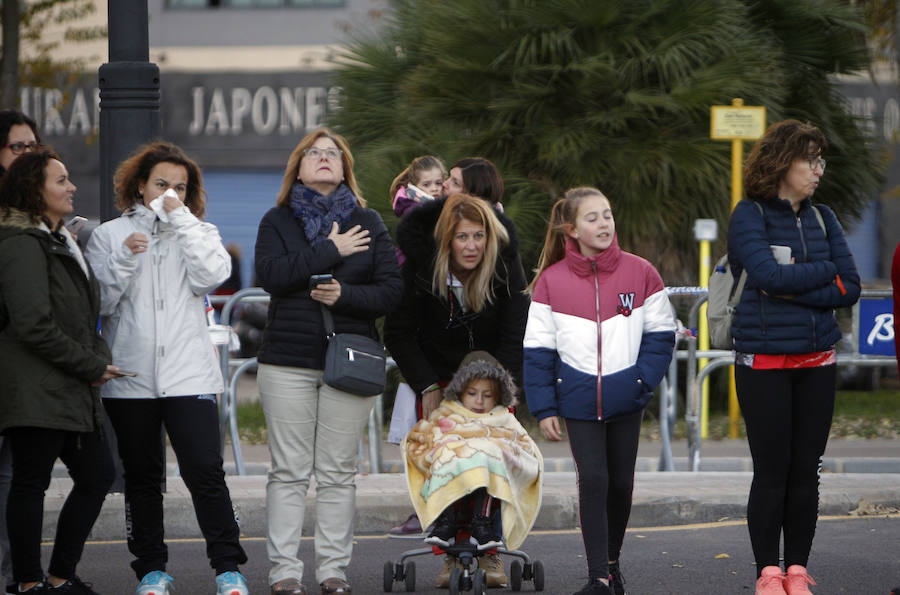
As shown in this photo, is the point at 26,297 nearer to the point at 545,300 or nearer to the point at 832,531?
the point at 545,300

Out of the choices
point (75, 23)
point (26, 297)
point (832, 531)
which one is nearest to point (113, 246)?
point (26, 297)

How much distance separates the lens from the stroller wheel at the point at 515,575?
626 centimetres

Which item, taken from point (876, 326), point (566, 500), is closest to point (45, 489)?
point (566, 500)

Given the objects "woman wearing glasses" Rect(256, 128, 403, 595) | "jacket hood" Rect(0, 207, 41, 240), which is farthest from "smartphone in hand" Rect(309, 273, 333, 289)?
"jacket hood" Rect(0, 207, 41, 240)

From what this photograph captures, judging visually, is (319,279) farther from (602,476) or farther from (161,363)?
(602,476)

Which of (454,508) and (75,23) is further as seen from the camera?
(75,23)

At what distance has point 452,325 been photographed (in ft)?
21.1

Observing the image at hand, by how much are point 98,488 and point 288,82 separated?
60.9ft

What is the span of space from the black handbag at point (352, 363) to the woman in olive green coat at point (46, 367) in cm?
89

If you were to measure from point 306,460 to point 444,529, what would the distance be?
65cm

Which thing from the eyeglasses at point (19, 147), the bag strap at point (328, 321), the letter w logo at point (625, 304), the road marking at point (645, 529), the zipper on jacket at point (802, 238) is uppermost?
the eyeglasses at point (19, 147)

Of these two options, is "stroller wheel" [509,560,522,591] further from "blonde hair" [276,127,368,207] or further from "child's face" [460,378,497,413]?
"blonde hair" [276,127,368,207]

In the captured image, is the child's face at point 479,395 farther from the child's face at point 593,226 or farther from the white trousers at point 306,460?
the child's face at point 593,226

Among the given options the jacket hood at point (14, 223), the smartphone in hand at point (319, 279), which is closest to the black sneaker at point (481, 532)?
the smartphone in hand at point (319, 279)
